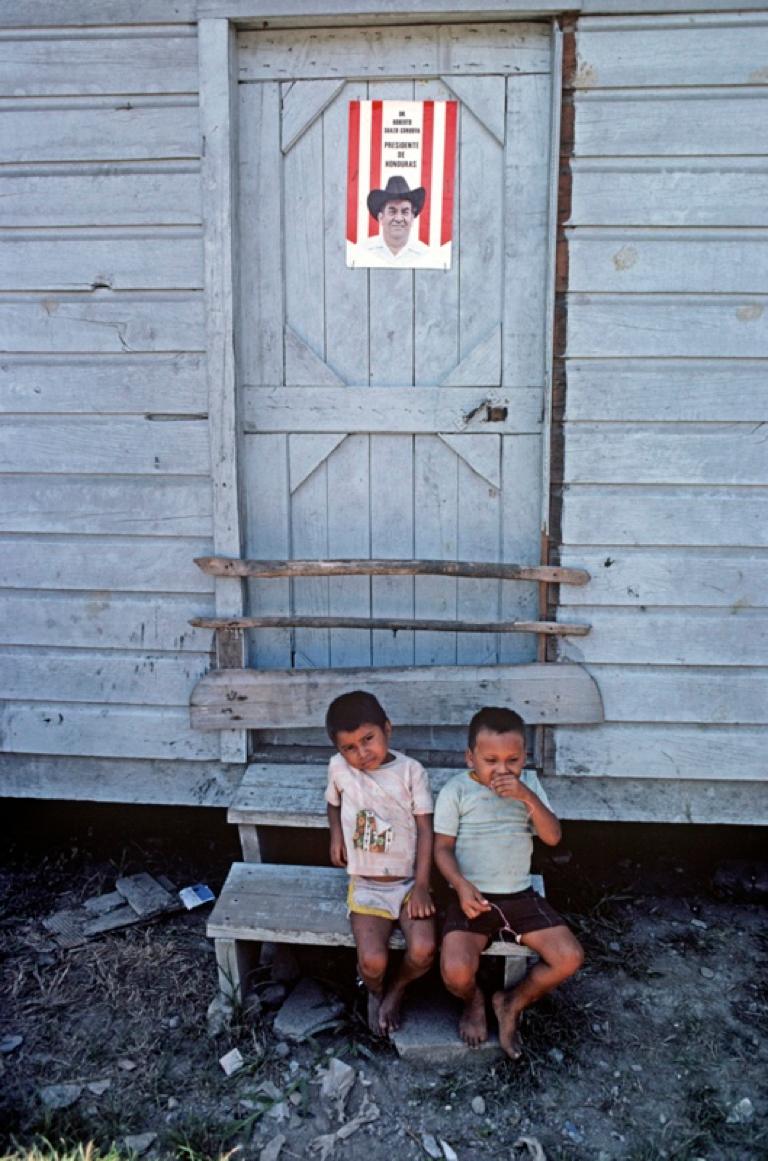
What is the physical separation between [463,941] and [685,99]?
286 centimetres

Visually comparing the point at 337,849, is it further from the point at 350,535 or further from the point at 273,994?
the point at 350,535

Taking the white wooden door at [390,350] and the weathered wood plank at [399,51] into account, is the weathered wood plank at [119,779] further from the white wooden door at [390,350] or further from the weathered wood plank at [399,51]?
the weathered wood plank at [399,51]

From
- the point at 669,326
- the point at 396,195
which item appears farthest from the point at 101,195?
the point at 669,326

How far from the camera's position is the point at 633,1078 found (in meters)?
2.90

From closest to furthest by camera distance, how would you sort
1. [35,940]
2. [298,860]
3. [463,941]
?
[463,941] < [35,940] < [298,860]

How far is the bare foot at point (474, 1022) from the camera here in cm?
289

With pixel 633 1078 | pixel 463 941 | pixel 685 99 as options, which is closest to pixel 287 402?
pixel 685 99

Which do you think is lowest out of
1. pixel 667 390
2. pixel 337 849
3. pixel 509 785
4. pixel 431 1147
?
pixel 431 1147

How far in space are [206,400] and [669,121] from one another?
189cm

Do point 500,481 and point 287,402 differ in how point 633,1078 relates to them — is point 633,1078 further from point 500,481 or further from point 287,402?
point 287,402

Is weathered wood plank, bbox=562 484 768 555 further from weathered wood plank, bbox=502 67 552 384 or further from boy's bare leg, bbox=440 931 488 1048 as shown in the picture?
boy's bare leg, bbox=440 931 488 1048

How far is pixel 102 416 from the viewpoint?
372 cm

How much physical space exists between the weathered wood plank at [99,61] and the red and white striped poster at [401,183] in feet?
2.10

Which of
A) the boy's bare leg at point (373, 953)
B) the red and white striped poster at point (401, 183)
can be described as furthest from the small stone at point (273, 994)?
the red and white striped poster at point (401, 183)
